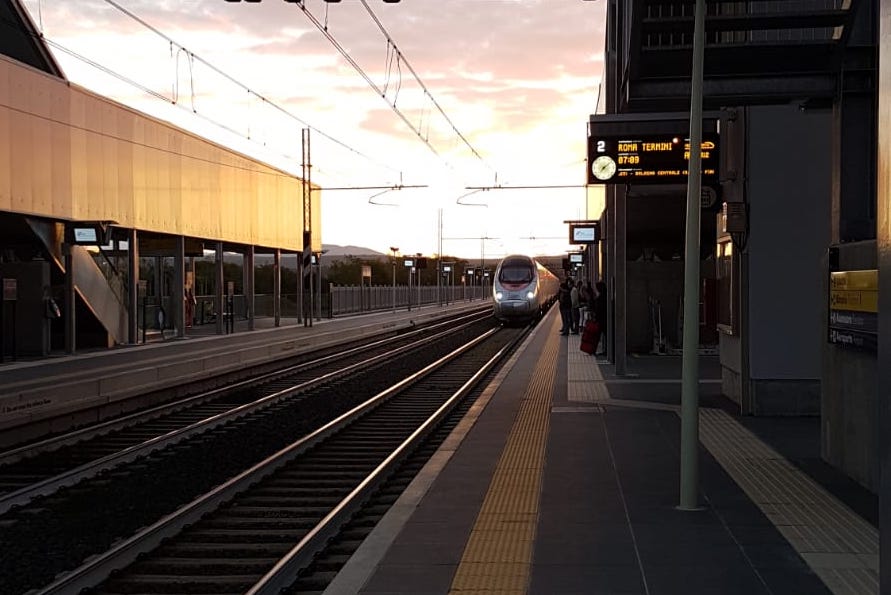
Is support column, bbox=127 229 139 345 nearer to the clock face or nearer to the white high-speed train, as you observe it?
the clock face

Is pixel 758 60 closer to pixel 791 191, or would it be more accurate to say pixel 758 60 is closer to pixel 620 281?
pixel 791 191

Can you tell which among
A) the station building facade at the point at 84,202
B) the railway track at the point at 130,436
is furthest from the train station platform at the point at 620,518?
the station building facade at the point at 84,202

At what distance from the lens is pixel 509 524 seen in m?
7.52

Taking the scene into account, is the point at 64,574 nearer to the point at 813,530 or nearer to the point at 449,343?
the point at 813,530

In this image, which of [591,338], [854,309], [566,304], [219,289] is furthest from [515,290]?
[854,309]

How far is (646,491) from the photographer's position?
8.69 metres

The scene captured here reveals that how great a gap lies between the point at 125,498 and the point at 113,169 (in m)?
20.5

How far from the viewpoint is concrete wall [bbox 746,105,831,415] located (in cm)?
1321

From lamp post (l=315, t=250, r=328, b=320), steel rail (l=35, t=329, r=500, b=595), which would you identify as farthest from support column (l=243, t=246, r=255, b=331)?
steel rail (l=35, t=329, r=500, b=595)

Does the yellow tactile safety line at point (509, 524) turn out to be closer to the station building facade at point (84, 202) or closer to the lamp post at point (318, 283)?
the station building facade at point (84, 202)

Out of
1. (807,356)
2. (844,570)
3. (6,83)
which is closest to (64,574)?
(844,570)

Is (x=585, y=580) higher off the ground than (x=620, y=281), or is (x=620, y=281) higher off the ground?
(x=620, y=281)

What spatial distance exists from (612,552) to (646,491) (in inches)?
82.7

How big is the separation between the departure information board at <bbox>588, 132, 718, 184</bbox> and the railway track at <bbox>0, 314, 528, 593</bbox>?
5269mm
